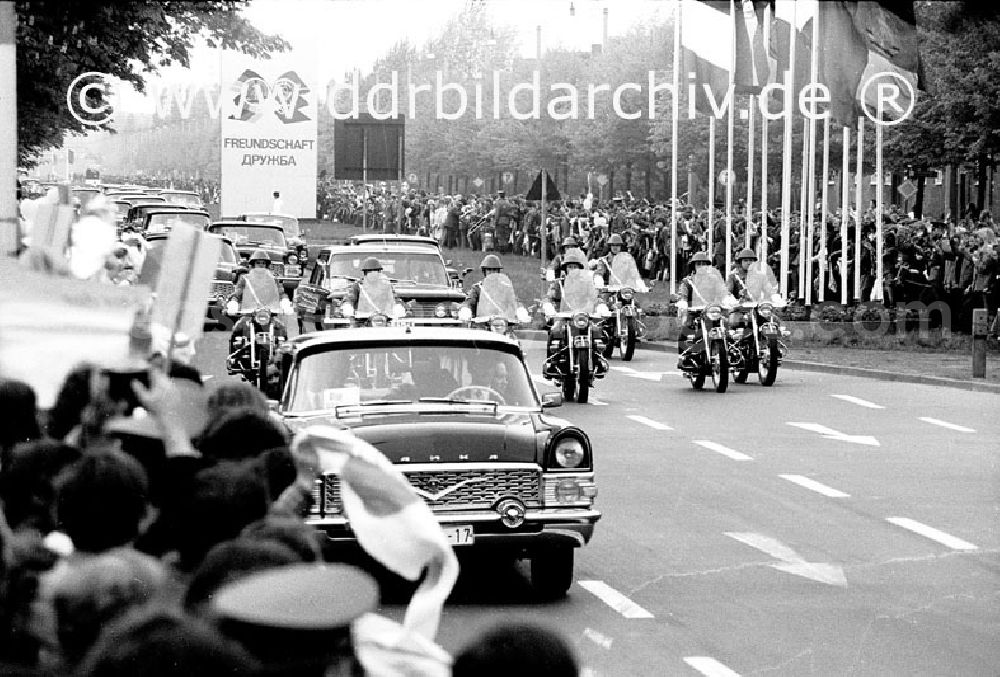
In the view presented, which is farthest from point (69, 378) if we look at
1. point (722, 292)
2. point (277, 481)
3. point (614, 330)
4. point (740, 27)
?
point (740, 27)

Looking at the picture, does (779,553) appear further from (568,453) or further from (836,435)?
(836,435)

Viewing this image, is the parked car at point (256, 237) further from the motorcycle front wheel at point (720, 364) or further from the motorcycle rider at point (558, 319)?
the motorcycle front wheel at point (720, 364)

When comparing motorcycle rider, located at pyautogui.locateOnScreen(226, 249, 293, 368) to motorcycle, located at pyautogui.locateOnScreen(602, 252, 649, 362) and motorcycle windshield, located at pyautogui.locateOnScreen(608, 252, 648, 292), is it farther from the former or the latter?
motorcycle windshield, located at pyautogui.locateOnScreen(608, 252, 648, 292)

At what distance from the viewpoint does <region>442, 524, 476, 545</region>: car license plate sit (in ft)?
32.4

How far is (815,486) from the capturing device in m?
15.3

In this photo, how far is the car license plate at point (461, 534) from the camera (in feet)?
32.4

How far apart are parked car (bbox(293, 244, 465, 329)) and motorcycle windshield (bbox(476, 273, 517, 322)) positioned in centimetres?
102

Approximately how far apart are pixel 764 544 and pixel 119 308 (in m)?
7.19

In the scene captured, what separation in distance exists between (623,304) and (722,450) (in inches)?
469

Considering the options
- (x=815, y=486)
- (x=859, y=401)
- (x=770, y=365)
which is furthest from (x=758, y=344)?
(x=815, y=486)

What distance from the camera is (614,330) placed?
29516mm

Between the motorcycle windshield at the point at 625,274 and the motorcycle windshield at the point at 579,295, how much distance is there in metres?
5.00

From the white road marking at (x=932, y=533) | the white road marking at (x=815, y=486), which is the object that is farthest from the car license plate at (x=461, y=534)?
the white road marking at (x=815, y=486)

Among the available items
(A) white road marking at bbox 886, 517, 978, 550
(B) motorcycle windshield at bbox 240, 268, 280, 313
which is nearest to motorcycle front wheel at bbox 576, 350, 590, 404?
(B) motorcycle windshield at bbox 240, 268, 280, 313
